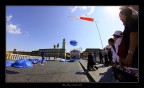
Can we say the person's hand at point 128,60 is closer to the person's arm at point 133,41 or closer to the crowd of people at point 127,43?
the crowd of people at point 127,43

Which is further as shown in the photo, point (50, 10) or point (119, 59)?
point (119, 59)

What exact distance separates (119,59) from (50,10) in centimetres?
190

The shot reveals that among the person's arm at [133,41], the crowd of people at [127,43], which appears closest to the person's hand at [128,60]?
the crowd of people at [127,43]

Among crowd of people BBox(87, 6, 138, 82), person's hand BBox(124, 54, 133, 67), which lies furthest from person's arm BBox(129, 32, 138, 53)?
person's hand BBox(124, 54, 133, 67)

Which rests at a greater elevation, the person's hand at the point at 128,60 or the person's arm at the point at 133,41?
the person's arm at the point at 133,41

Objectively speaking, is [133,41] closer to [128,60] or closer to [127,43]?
[127,43]

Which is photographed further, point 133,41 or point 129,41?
point 129,41

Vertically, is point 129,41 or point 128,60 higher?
point 129,41

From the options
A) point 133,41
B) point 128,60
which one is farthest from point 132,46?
point 128,60

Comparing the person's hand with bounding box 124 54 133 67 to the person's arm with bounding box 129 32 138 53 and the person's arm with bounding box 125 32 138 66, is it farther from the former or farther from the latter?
the person's arm with bounding box 129 32 138 53

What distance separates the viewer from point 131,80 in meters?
6.59
